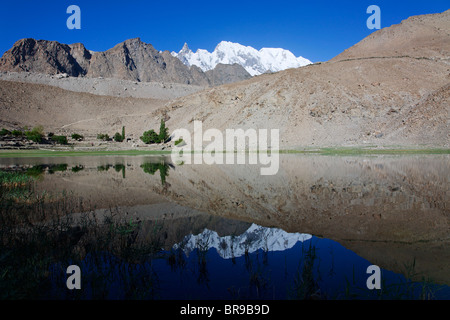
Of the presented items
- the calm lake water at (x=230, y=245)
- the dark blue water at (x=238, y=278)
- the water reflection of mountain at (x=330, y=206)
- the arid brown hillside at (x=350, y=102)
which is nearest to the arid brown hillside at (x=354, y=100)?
the arid brown hillside at (x=350, y=102)

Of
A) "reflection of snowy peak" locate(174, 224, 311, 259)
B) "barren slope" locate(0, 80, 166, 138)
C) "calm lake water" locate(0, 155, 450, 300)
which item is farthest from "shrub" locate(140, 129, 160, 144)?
"reflection of snowy peak" locate(174, 224, 311, 259)

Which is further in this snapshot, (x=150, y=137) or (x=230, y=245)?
(x=150, y=137)

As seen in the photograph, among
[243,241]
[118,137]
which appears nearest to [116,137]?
[118,137]

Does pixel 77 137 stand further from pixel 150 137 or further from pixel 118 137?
pixel 150 137

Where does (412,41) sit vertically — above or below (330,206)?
above

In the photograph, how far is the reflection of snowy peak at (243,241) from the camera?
7.32 metres

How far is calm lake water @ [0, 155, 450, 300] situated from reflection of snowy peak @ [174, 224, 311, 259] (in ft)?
0.09

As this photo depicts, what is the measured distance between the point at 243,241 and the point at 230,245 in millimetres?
419

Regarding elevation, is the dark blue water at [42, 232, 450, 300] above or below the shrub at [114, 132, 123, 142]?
below

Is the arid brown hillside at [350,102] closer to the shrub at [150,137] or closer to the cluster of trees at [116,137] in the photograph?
the shrub at [150,137]

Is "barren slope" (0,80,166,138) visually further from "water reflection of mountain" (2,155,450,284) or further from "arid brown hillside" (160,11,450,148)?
"water reflection of mountain" (2,155,450,284)

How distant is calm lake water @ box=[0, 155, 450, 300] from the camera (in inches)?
206

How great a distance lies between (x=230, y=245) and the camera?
7.70 meters

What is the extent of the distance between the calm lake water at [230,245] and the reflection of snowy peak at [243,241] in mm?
27
